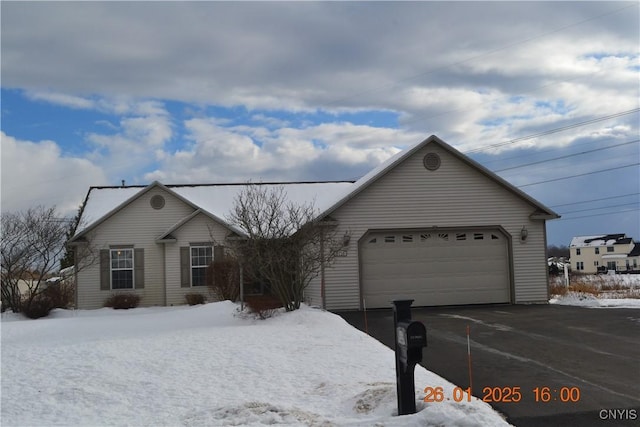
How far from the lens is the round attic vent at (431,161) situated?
20312 mm

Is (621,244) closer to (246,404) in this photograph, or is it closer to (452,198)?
(452,198)

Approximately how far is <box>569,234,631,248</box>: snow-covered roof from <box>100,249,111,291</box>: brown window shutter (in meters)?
80.3

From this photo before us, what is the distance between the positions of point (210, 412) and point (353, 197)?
42.3 feet

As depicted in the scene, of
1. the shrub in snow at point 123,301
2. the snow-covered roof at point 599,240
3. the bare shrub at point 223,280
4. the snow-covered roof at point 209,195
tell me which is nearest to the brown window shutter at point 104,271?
the shrub in snow at point 123,301

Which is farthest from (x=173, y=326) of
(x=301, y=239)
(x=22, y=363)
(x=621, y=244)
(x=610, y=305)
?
(x=621, y=244)

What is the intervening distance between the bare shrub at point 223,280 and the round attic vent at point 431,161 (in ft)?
27.0

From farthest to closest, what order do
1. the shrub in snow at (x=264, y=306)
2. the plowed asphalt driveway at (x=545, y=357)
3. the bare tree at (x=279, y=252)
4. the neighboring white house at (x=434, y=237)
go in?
the neighboring white house at (x=434, y=237) < the bare tree at (x=279, y=252) < the shrub in snow at (x=264, y=306) < the plowed asphalt driveway at (x=545, y=357)

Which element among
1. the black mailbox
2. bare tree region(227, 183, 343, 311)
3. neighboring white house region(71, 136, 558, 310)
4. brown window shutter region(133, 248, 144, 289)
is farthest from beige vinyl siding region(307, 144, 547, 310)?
the black mailbox

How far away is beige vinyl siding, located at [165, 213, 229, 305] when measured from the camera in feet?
81.5

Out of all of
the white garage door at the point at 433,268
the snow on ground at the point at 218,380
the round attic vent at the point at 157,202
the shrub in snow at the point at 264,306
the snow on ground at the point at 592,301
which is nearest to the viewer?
the snow on ground at the point at 218,380

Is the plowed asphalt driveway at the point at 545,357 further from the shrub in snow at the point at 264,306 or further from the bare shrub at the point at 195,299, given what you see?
the bare shrub at the point at 195,299

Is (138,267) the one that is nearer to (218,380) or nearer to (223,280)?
(223,280)

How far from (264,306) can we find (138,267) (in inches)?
409

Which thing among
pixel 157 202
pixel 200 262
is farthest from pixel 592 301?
pixel 157 202
